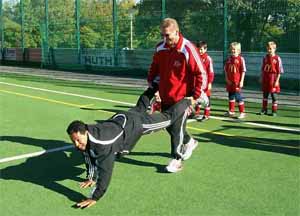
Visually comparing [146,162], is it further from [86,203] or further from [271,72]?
[271,72]

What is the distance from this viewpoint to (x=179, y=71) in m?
6.20

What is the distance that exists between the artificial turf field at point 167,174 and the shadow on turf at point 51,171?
12mm

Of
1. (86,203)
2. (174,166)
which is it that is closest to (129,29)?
(174,166)

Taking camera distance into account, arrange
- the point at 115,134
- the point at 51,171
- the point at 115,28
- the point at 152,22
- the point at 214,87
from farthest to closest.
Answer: the point at 115,28, the point at 152,22, the point at 214,87, the point at 51,171, the point at 115,134

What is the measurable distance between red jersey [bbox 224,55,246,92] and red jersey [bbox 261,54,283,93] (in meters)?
0.69

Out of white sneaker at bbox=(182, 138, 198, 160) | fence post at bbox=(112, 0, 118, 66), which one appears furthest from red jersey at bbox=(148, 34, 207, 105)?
fence post at bbox=(112, 0, 118, 66)

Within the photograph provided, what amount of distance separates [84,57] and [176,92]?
20.1 m

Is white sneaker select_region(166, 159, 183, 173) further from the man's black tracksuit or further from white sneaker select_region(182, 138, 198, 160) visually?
the man's black tracksuit

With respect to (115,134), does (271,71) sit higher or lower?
higher

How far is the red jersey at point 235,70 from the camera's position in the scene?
10.1m

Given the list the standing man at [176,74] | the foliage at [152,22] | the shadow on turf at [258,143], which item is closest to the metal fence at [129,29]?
the foliage at [152,22]

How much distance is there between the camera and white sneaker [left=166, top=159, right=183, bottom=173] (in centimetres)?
626

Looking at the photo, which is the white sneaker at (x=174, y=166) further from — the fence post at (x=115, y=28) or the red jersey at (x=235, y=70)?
the fence post at (x=115, y=28)

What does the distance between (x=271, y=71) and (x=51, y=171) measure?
5937mm
